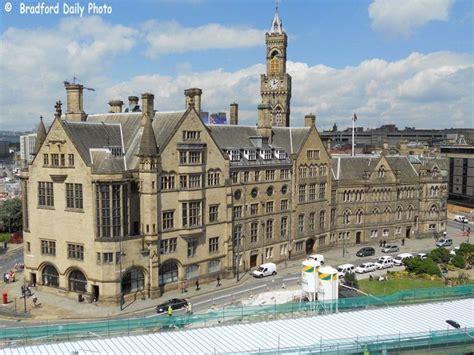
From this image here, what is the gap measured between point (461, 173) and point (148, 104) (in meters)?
104

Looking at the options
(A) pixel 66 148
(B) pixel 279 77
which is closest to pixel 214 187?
(A) pixel 66 148

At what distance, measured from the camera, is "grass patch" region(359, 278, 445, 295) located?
5956 centimetres

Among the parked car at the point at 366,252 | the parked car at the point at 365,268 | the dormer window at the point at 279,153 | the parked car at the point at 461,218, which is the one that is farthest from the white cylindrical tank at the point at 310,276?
the parked car at the point at 461,218

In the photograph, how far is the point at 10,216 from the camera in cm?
9100

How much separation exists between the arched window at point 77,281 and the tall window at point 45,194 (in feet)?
27.8

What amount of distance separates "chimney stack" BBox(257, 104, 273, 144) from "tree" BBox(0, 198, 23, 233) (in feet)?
154

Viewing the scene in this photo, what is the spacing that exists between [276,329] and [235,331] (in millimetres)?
2907

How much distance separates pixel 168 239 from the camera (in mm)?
59594

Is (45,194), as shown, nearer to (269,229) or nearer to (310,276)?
(269,229)

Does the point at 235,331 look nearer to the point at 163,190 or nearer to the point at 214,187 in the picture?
the point at 163,190

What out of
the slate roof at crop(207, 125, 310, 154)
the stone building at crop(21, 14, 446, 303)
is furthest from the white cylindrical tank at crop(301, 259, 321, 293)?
the slate roof at crop(207, 125, 310, 154)

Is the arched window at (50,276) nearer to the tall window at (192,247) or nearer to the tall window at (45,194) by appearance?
the tall window at (45,194)

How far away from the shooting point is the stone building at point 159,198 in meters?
55.4

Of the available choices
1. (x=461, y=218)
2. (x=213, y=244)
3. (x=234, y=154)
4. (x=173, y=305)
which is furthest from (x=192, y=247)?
(x=461, y=218)
